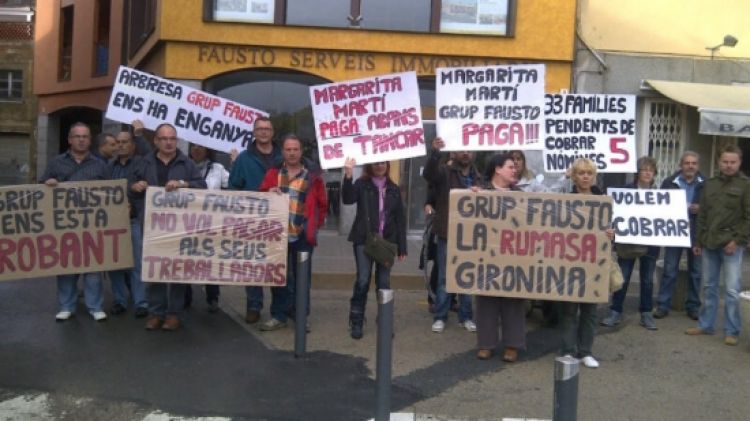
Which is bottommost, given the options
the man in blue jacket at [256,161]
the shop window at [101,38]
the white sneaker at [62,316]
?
the white sneaker at [62,316]

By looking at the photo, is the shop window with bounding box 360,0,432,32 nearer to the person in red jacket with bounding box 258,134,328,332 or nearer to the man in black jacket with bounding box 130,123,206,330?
the person in red jacket with bounding box 258,134,328,332

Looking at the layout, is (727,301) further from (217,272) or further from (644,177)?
(217,272)

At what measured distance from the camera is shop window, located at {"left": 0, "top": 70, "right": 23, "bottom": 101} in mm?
28312

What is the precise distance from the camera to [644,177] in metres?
7.20

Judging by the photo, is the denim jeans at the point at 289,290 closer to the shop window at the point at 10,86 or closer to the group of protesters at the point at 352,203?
the group of protesters at the point at 352,203

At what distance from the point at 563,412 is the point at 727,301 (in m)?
4.07

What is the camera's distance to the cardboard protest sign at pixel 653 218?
7.04 meters

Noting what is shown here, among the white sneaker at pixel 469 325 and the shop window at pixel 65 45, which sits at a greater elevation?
the shop window at pixel 65 45

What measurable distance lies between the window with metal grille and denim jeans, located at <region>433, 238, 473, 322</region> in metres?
6.89

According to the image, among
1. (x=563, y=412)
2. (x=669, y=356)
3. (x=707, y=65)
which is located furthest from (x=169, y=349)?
(x=707, y=65)

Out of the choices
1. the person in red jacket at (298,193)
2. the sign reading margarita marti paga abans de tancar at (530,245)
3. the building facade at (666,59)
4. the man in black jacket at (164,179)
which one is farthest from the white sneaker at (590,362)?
the building facade at (666,59)

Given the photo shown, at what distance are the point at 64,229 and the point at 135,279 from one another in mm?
833

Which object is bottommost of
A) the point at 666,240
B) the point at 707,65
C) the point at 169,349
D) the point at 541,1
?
the point at 169,349

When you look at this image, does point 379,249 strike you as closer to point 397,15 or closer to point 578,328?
point 578,328
